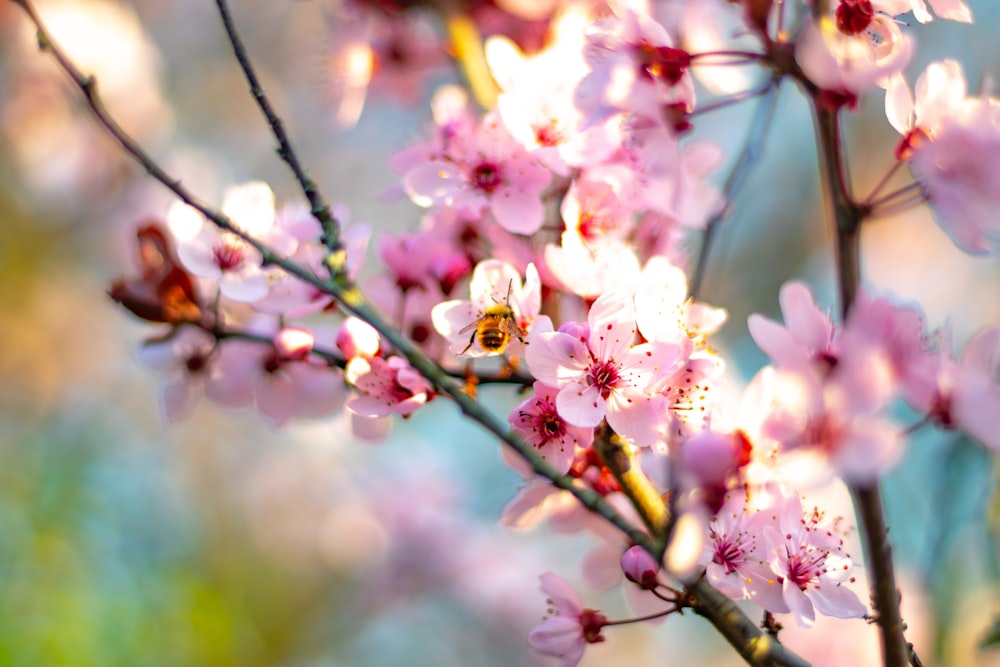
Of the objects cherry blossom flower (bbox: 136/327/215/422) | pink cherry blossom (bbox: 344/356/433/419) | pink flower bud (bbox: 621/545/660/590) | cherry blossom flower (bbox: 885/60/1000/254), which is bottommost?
cherry blossom flower (bbox: 136/327/215/422)

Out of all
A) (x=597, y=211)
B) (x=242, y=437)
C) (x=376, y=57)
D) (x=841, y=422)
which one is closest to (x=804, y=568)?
(x=841, y=422)

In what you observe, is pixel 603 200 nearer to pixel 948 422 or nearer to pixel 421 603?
pixel 948 422

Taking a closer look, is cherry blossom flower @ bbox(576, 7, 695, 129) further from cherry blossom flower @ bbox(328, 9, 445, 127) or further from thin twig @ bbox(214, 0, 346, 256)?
cherry blossom flower @ bbox(328, 9, 445, 127)

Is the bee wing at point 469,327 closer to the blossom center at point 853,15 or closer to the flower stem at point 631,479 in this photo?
the flower stem at point 631,479

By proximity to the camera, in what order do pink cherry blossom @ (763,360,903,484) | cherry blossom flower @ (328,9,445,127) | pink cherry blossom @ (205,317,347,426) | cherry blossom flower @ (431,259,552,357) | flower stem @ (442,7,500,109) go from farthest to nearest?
cherry blossom flower @ (328,9,445,127)
flower stem @ (442,7,500,109)
pink cherry blossom @ (205,317,347,426)
cherry blossom flower @ (431,259,552,357)
pink cherry blossom @ (763,360,903,484)

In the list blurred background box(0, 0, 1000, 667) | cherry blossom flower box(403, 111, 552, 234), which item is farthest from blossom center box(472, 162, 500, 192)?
blurred background box(0, 0, 1000, 667)

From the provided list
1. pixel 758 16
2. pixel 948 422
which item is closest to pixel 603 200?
pixel 758 16
